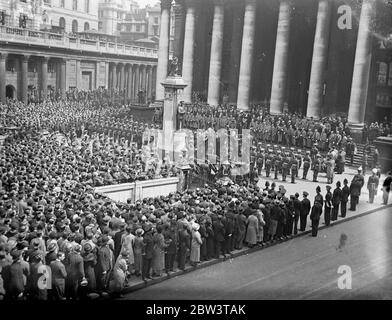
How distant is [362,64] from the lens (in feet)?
108

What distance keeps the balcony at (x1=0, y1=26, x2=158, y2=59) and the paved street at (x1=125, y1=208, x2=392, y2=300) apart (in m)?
41.4

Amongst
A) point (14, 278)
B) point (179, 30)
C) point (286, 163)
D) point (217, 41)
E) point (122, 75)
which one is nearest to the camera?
point (14, 278)

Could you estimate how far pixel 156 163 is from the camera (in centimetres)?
2488

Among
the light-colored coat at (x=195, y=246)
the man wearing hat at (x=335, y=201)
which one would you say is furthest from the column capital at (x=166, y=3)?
the light-colored coat at (x=195, y=246)

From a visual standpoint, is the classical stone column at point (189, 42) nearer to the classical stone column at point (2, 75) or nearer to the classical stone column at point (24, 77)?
the classical stone column at point (24, 77)

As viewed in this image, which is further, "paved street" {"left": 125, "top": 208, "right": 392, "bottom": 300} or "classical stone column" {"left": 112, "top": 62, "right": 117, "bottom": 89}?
"classical stone column" {"left": 112, "top": 62, "right": 117, "bottom": 89}

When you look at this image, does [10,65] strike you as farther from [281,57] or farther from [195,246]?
[195,246]

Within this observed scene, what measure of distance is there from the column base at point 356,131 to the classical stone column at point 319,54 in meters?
3.33

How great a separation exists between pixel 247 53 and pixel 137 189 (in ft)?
76.9

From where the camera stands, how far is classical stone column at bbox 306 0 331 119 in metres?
35.5

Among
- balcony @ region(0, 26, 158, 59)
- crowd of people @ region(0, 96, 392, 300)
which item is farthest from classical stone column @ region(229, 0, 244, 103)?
crowd of people @ region(0, 96, 392, 300)

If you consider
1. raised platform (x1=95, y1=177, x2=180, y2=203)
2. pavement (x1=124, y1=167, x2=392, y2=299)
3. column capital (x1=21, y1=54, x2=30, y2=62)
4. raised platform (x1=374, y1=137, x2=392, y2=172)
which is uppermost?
column capital (x1=21, y1=54, x2=30, y2=62)

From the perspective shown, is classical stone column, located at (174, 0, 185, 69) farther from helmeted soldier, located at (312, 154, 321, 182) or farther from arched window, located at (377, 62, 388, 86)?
helmeted soldier, located at (312, 154, 321, 182)

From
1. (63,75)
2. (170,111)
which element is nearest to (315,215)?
(170,111)
